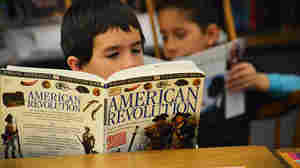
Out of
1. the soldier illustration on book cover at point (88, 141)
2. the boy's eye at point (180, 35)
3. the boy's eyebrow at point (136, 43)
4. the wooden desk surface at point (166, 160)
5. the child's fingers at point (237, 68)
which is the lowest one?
the wooden desk surface at point (166, 160)

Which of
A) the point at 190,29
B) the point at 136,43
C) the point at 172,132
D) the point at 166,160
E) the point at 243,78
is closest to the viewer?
the point at 166,160

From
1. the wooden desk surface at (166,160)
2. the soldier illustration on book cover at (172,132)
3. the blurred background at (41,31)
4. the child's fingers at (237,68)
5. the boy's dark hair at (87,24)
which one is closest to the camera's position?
the wooden desk surface at (166,160)

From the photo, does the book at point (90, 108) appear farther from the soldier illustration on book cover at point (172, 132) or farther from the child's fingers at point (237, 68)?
the child's fingers at point (237, 68)

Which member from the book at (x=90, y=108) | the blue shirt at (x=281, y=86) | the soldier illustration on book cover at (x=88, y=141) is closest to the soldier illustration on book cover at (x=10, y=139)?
the book at (x=90, y=108)

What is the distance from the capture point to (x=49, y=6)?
4.25 feet

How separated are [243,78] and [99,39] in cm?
65

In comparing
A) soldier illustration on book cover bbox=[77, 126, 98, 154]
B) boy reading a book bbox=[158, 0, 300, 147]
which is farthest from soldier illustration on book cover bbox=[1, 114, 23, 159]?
boy reading a book bbox=[158, 0, 300, 147]

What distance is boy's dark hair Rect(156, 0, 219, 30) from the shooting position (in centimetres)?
125

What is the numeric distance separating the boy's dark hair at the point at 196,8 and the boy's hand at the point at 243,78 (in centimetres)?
22

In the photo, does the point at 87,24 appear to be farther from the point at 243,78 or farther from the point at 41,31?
the point at 243,78

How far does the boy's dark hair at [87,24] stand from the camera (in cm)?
95

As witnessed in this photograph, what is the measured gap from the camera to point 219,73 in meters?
1.32

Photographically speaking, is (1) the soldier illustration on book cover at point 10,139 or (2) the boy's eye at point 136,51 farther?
(2) the boy's eye at point 136,51

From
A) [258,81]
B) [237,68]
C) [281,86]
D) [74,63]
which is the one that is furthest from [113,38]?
[281,86]
